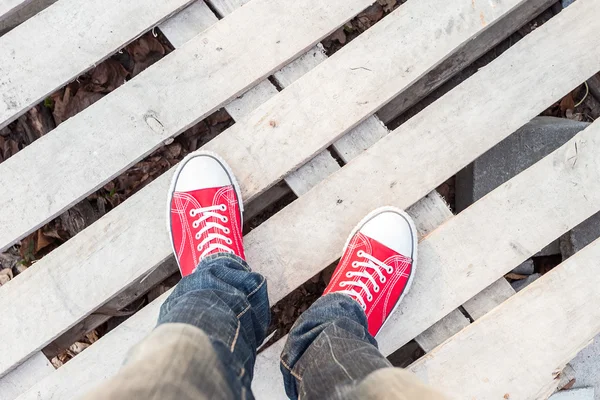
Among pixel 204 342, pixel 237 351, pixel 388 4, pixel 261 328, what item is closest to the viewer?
pixel 204 342

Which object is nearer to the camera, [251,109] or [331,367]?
[331,367]

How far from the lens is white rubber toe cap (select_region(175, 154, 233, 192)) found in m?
1.16

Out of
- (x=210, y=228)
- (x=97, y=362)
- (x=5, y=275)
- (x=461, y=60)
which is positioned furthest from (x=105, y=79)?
(x=461, y=60)

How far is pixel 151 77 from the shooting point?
1144 millimetres

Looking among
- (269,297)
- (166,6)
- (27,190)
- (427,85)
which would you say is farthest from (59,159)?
(427,85)

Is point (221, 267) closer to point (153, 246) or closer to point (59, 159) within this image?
point (153, 246)

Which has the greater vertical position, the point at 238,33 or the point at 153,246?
the point at 238,33

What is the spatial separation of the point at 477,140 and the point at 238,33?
0.62 metres

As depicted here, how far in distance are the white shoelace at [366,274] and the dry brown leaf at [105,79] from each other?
2.49 feet

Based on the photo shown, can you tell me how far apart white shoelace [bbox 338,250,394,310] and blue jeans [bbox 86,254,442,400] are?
0.16 ft

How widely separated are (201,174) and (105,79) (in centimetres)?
37

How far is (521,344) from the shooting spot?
3.77ft

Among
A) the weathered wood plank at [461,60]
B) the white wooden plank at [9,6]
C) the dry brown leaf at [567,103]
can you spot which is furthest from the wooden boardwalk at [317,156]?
the dry brown leaf at [567,103]

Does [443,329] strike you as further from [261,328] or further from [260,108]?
[260,108]
